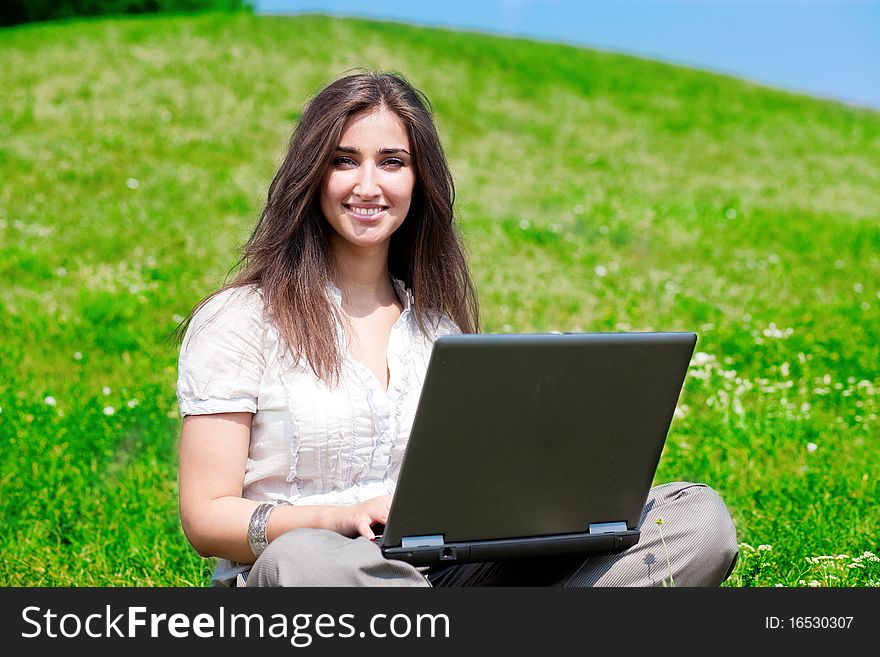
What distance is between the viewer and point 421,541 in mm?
2623

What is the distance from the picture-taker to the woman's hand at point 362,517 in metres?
2.72

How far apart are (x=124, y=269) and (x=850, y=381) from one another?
603cm

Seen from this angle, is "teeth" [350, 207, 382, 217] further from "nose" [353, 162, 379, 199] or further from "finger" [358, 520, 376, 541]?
"finger" [358, 520, 376, 541]

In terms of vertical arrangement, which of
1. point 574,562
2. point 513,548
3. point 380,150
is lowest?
point 574,562

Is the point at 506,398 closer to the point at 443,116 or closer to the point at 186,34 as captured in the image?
the point at 443,116

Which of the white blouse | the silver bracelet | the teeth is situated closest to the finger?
the silver bracelet

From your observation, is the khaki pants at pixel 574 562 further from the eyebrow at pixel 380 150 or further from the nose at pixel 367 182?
the eyebrow at pixel 380 150

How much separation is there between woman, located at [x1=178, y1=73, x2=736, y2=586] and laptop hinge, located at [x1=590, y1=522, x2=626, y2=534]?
13 centimetres

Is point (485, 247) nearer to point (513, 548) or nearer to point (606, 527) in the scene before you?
point (606, 527)

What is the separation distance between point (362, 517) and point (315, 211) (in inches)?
44.3

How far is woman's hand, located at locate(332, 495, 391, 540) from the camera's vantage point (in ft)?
8.93

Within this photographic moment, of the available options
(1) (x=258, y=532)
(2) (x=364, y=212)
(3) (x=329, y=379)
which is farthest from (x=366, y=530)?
(2) (x=364, y=212)

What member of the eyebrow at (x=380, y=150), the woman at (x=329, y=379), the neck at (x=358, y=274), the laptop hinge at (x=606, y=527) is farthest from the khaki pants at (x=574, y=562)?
the eyebrow at (x=380, y=150)
